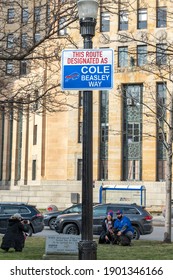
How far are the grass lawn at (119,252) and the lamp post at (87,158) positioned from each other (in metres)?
5.04

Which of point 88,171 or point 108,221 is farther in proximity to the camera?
point 108,221

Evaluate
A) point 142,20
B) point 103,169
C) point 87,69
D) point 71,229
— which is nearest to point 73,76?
point 87,69

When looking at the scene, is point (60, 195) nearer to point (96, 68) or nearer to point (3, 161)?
point (3, 161)

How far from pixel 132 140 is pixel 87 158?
142 feet

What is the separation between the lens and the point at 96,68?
8484 mm

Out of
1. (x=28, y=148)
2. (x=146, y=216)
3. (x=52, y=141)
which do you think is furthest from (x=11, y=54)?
(x=28, y=148)

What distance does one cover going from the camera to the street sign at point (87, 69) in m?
8.47

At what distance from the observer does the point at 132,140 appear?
5134cm

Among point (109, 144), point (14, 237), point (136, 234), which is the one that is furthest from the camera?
point (109, 144)

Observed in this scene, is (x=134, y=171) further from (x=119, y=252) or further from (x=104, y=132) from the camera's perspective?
(x=119, y=252)

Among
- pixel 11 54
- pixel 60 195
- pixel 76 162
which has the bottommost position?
pixel 60 195

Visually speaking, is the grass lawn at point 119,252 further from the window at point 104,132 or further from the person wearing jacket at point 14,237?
the window at point 104,132

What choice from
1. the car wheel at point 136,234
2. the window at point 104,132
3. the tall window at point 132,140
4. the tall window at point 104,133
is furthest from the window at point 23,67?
the tall window at point 104,133
